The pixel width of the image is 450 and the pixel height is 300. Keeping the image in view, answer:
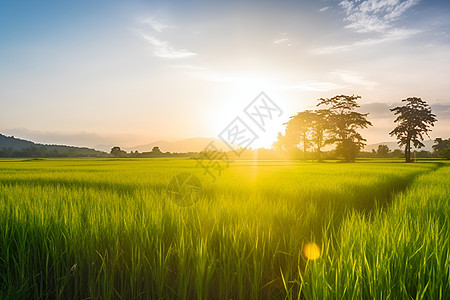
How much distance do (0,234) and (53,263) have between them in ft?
3.19

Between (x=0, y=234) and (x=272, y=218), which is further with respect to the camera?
(x=272, y=218)

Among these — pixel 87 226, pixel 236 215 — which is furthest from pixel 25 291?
pixel 236 215

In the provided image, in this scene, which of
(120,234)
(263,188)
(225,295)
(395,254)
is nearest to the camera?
(395,254)

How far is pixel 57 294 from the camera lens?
8.42 feet

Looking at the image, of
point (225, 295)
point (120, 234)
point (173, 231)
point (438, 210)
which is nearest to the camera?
point (225, 295)

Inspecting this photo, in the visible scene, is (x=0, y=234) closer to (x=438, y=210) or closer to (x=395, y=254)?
(x=395, y=254)

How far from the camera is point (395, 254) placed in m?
2.27

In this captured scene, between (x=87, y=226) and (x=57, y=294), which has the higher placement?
(x=87, y=226)

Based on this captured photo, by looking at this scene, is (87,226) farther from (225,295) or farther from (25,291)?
(225,295)

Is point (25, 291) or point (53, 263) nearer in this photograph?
point (25, 291)

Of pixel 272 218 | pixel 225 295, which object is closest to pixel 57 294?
pixel 225 295

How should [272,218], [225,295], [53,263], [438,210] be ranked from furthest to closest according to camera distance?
[438,210], [272,218], [53,263], [225,295]

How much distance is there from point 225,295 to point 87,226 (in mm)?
1821

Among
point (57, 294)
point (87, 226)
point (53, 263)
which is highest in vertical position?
point (87, 226)
